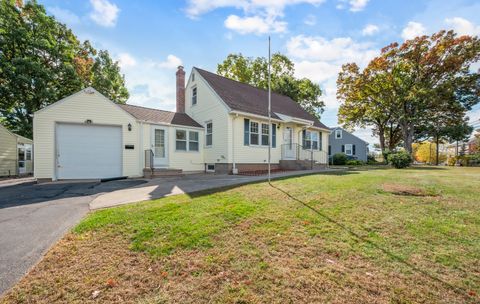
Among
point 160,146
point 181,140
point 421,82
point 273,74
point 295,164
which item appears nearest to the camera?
point 160,146

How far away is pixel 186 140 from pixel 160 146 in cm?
167

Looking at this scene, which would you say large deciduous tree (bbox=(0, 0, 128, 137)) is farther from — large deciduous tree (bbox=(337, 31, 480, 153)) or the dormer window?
large deciduous tree (bbox=(337, 31, 480, 153))

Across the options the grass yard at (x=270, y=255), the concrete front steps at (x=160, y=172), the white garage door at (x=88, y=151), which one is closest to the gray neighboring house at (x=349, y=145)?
the concrete front steps at (x=160, y=172)

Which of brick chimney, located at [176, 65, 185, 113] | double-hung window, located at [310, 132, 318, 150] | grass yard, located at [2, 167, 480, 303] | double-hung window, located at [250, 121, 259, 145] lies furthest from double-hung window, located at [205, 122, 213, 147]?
grass yard, located at [2, 167, 480, 303]

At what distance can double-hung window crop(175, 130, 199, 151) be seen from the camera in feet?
44.3

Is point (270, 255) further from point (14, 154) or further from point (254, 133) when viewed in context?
point (14, 154)

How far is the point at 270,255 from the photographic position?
3.08 meters

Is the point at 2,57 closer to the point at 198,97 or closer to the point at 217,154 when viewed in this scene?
the point at 198,97

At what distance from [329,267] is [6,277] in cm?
405

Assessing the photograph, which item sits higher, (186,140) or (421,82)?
(421,82)

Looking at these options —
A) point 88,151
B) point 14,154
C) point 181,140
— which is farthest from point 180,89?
point 14,154

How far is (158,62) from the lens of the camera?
481 inches

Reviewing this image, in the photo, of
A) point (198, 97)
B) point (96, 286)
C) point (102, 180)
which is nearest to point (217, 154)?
point (198, 97)

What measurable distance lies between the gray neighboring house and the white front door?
27646mm
